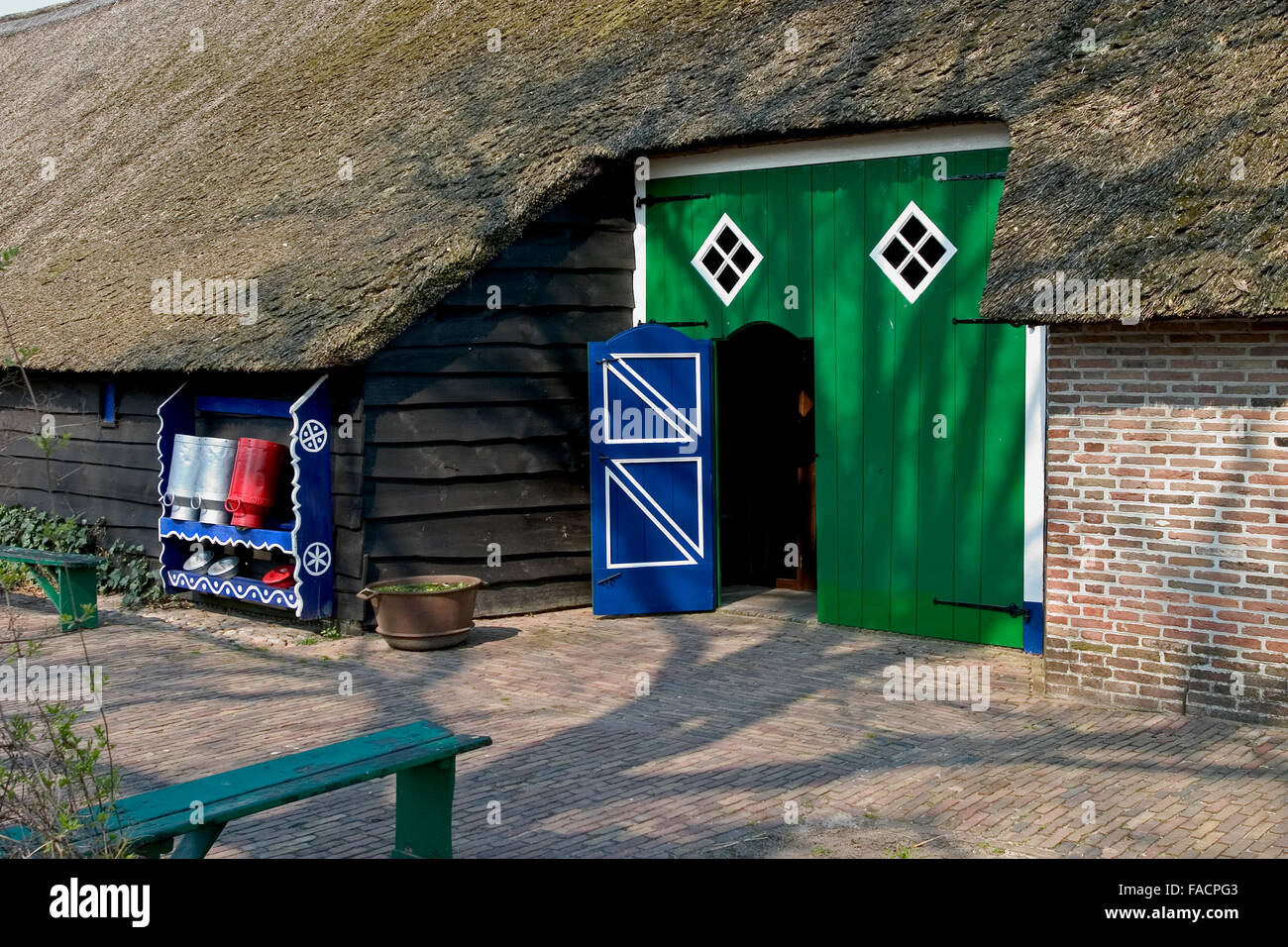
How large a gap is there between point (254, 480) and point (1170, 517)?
21.3 ft

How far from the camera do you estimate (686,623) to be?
10117mm

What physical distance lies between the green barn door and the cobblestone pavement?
1.56 feet

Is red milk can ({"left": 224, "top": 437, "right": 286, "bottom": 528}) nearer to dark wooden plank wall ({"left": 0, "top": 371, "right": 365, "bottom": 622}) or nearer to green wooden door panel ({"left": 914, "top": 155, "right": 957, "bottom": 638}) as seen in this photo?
dark wooden plank wall ({"left": 0, "top": 371, "right": 365, "bottom": 622})

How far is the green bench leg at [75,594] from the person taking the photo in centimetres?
1006

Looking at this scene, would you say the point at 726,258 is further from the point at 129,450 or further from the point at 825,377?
the point at 129,450

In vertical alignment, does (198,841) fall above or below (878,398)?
below

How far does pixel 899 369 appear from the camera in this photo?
9352 millimetres

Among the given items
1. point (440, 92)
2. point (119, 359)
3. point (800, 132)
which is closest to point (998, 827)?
point (800, 132)

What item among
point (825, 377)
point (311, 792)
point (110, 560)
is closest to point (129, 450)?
point (110, 560)

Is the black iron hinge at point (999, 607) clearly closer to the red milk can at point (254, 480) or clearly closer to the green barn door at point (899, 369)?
the green barn door at point (899, 369)

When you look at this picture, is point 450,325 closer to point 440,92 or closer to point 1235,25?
point 440,92

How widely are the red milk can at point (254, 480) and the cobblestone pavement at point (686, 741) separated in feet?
2.94

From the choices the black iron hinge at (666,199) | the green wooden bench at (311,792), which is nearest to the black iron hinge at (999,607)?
the black iron hinge at (666,199)

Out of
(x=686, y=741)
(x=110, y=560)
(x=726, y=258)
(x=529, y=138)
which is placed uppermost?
(x=529, y=138)
